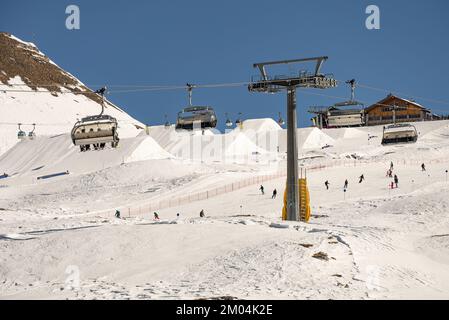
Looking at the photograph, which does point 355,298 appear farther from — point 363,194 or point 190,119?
point 363,194

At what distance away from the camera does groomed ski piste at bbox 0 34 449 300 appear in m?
17.0

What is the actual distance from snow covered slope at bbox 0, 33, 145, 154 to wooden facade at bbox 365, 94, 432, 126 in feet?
184

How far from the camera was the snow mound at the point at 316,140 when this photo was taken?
94.6 meters

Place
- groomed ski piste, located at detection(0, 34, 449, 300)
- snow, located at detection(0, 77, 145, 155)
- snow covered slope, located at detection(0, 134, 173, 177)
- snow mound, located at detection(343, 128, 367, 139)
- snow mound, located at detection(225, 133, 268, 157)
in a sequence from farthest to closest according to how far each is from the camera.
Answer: snow, located at detection(0, 77, 145, 155) → snow mound, located at detection(343, 128, 367, 139) → snow mound, located at detection(225, 133, 268, 157) → snow covered slope, located at detection(0, 134, 173, 177) → groomed ski piste, located at detection(0, 34, 449, 300)

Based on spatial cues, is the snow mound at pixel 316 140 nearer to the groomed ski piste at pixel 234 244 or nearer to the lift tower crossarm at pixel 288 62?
the groomed ski piste at pixel 234 244

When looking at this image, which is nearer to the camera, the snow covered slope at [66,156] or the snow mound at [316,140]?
the snow covered slope at [66,156]

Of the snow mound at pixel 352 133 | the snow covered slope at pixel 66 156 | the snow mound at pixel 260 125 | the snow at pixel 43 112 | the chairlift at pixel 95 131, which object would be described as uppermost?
the snow at pixel 43 112

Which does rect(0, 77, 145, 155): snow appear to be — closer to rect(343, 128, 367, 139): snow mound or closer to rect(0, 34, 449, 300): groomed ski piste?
rect(343, 128, 367, 139): snow mound

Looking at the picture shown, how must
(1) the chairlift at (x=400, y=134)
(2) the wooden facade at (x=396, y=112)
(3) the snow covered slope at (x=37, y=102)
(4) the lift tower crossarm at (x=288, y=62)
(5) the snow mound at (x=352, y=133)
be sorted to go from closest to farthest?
(4) the lift tower crossarm at (x=288, y=62) < (1) the chairlift at (x=400, y=134) < (5) the snow mound at (x=352, y=133) < (2) the wooden facade at (x=396, y=112) < (3) the snow covered slope at (x=37, y=102)

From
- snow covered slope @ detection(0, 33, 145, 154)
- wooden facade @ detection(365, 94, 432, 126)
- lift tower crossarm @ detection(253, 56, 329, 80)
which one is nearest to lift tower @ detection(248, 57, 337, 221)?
lift tower crossarm @ detection(253, 56, 329, 80)

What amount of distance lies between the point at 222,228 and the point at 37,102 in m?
146

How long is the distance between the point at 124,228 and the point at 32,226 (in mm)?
7170

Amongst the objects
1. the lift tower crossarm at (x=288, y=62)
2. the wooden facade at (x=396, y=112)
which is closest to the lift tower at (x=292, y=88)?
the lift tower crossarm at (x=288, y=62)

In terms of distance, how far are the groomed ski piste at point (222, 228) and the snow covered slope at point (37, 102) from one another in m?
58.4
